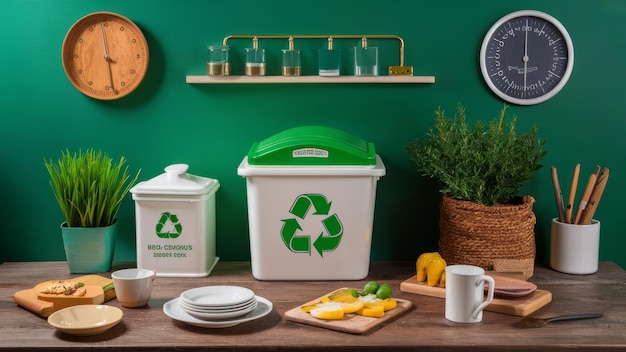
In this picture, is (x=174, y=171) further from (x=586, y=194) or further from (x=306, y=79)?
(x=586, y=194)

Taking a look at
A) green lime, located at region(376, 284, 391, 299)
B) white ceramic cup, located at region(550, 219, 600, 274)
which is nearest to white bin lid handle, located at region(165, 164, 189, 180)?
green lime, located at region(376, 284, 391, 299)

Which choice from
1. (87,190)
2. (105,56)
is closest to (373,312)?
(87,190)

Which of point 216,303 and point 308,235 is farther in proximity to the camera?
point 308,235

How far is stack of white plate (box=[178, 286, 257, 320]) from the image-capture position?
78.4 inches

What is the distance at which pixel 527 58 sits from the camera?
2.63 metres

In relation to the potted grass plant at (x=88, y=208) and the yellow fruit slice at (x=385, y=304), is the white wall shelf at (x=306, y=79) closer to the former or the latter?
the potted grass plant at (x=88, y=208)

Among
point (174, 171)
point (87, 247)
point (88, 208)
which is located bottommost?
point (87, 247)

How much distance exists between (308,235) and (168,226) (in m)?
0.44

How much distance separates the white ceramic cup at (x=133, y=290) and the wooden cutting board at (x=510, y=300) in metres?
0.74

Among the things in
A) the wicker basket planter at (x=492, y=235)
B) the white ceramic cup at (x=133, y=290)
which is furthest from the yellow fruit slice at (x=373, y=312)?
the white ceramic cup at (x=133, y=290)

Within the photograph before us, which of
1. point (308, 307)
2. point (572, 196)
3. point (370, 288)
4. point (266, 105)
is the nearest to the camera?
point (308, 307)

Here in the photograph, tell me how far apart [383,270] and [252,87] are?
0.76m

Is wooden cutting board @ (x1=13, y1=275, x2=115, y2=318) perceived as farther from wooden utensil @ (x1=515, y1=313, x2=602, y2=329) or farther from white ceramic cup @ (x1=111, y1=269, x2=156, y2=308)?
wooden utensil @ (x1=515, y1=313, x2=602, y2=329)

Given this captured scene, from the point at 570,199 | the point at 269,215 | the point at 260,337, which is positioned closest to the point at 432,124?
the point at 570,199
